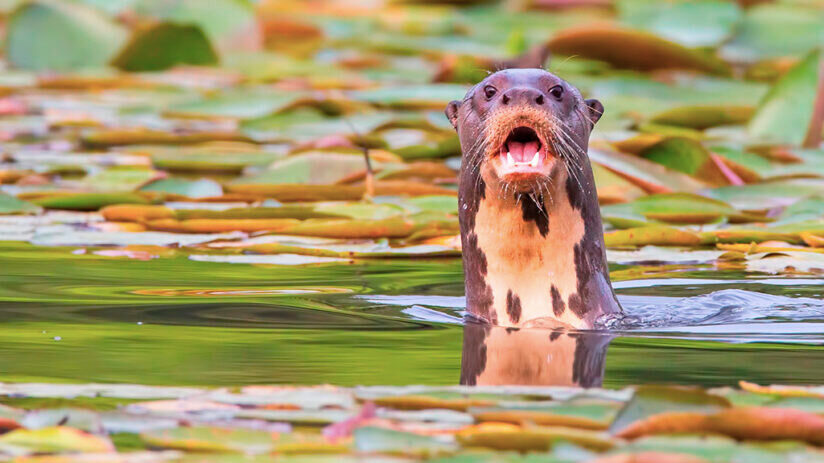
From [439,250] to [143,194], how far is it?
1655 mm

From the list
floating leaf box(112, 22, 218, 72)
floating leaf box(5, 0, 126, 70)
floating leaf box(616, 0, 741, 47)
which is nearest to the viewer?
floating leaf box(112, 22, 218, 72)

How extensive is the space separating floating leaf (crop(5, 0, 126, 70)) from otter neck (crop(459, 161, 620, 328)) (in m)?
8.03

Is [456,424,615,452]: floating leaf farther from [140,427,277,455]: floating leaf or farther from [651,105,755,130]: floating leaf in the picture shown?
[651,105,755,130]: floating leaf

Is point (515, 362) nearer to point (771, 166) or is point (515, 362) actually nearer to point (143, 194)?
point (143, 194)

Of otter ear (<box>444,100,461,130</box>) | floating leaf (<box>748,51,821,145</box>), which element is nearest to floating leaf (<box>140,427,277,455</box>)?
otter ear (<box>444,100,461,130</box>)

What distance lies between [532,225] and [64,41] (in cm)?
836

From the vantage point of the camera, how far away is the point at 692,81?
463 inches

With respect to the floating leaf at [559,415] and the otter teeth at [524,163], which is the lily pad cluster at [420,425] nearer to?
the floating leaf at [559,415]

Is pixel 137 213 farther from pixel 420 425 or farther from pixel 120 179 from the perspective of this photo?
pixel 420 425

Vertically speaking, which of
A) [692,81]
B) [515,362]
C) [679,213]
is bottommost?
[515,362]

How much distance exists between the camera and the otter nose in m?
4.46

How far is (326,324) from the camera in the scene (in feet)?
15.4

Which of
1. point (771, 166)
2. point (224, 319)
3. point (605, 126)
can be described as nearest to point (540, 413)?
point (224, 319)

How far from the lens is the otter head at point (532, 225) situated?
4.66m
